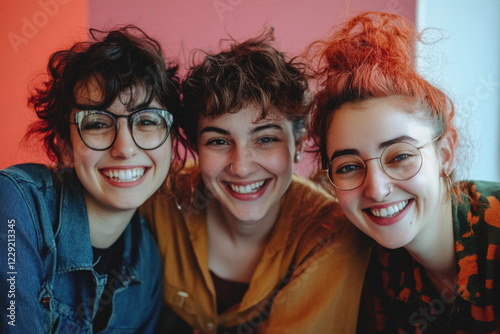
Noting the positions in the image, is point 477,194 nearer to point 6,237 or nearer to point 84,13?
point 6,237

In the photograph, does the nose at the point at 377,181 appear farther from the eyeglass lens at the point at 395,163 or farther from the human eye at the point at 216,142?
the human eye at the point at 216,142

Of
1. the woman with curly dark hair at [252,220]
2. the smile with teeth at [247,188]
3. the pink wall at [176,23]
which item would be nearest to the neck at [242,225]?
the woman with curly dark hair at [252,220]

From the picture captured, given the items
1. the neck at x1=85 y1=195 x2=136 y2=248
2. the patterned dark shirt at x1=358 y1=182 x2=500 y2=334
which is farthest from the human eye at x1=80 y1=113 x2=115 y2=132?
the patterned dark shirt at x1=358 y1=182 x2=500 y2=334

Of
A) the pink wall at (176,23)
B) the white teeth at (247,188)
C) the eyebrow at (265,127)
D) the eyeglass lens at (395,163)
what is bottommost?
the white teeth at (247,188)

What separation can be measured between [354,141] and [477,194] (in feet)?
1.46

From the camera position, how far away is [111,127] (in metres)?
Result: 1.40

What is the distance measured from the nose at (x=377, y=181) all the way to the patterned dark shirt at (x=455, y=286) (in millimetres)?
279

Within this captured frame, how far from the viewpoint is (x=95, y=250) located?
1.56 meters

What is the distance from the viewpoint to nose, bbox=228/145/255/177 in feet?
4.91

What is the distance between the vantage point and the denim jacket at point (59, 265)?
1.24m

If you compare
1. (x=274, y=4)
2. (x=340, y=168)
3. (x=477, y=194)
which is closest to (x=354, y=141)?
(x=340, y=168)

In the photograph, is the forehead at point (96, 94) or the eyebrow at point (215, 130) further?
the eyebrow at point (215, 130)

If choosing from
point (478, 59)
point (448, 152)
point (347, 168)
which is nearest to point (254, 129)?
point (347, 168)

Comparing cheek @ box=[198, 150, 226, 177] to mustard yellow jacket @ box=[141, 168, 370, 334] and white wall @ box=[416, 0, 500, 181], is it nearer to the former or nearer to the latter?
mustard yellow jacket @ box=[141, 168, 370, 334]
